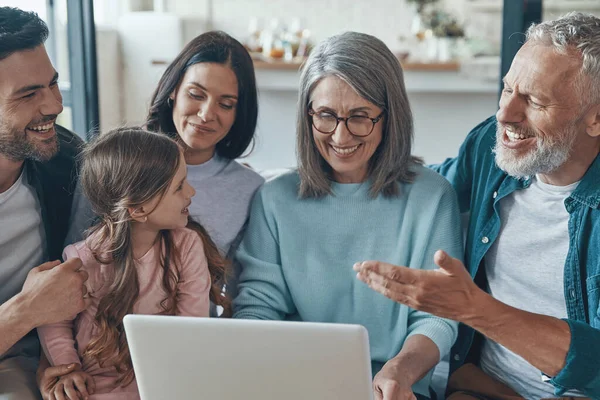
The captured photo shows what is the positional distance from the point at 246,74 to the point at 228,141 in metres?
0.18

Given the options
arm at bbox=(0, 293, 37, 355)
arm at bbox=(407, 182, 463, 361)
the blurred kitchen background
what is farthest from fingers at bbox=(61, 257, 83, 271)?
the blurred kitchen background

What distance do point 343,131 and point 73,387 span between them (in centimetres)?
79

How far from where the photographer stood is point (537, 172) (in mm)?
1634

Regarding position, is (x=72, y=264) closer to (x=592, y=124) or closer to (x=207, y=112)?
(x=207, y=112)

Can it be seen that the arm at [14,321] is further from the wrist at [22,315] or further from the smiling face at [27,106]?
the smiling face at [27,106]

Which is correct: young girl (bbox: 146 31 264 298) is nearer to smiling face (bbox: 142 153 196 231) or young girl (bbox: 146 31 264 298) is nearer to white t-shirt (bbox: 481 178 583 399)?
smiling face (bbox: 142 153 196 231)

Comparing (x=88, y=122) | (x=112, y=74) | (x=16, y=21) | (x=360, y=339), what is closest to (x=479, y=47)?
(x=112, y=74)

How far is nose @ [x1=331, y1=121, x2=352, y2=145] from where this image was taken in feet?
5.56

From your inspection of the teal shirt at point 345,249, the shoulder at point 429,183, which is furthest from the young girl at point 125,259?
the shoulder at point 429,183

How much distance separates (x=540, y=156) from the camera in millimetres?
1597

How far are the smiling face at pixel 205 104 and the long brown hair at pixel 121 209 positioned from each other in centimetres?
26

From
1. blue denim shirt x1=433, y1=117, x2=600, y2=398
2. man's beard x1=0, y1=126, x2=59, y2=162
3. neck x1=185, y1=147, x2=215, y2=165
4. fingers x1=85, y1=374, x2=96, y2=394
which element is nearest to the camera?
blue denim shirt x1=433, y1=117, x2=600, y2=398

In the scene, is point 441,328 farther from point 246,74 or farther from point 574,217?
point 246,74

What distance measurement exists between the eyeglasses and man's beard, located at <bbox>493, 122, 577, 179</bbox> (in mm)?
296
